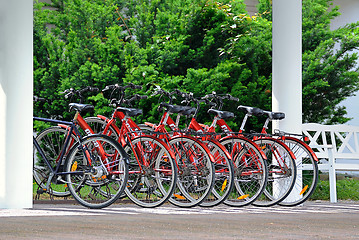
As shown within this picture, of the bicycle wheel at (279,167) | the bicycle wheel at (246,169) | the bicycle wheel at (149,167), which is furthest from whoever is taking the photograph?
the bicycle wheel at (279,167)

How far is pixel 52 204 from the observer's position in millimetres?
7520

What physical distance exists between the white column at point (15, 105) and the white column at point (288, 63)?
2630mm

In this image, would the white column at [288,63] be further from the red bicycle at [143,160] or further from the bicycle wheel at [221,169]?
the red bicycle at [143,160]

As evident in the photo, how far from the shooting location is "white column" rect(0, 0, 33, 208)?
6.42m

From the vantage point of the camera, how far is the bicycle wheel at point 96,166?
658cm

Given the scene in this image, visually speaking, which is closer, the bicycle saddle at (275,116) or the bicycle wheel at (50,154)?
the bicycle wheel at (50,154)

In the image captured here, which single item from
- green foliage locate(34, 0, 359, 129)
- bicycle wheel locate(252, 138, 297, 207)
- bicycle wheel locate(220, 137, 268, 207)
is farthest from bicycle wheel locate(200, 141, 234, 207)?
green foliage locate(34, 0, 359, 129)

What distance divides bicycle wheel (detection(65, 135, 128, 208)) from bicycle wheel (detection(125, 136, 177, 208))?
16 centimetres

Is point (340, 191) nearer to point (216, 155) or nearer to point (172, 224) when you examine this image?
point (216, 155)

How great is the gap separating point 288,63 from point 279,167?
3.70 feet

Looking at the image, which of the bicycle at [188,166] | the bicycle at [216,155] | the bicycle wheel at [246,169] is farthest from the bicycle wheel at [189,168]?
the bicycle wheel at [246,169]

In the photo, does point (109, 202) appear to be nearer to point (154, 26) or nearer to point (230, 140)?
point (230, 140)

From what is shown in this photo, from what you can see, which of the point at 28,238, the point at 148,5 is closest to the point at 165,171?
the point at 28,238

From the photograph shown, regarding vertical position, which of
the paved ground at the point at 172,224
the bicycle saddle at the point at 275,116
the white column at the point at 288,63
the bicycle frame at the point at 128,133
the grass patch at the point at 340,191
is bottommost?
the grass patch at the point at 340,191
